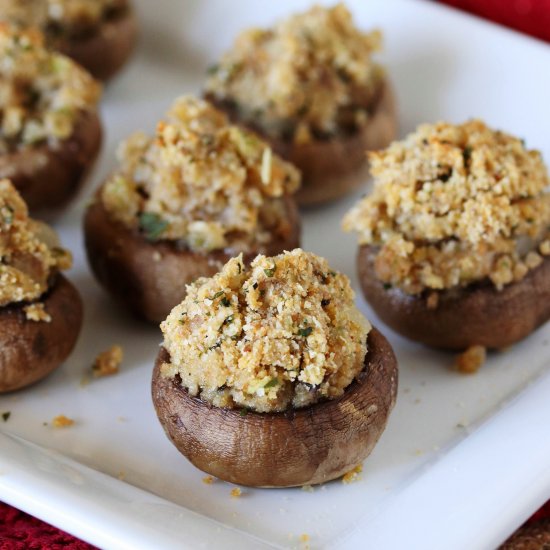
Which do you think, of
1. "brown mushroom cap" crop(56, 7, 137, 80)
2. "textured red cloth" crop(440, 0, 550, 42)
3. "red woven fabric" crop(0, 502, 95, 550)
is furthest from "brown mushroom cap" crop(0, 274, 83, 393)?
"textured red cloth" crop(440, 0, 550, 42)

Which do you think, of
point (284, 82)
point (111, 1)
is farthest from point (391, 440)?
point (111, 1)

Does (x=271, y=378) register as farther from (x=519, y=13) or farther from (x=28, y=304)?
(x=519, y=13)

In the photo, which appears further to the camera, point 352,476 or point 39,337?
point 39,337

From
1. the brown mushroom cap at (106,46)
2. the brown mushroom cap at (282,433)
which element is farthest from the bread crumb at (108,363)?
the brown mushroom cap at (106,46)

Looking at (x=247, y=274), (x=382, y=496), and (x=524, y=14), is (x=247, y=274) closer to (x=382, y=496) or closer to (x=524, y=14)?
(x=382, y=496)

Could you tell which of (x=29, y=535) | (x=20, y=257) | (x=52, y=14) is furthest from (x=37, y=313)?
(x=52, y=14)

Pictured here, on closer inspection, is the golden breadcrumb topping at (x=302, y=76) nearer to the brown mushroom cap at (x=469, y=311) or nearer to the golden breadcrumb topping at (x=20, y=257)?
the brown mushroom cap at (x=469, y=311)
